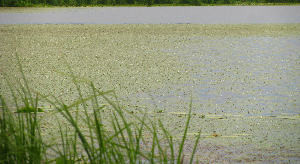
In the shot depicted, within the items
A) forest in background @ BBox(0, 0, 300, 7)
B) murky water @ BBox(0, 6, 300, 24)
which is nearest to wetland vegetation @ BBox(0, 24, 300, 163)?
murky water @ BBox(0, 6, 300, 24)

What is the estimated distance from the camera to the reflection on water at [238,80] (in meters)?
3.13

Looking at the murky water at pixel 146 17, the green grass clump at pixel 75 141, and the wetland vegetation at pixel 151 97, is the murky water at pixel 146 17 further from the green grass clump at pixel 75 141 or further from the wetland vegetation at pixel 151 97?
the green grass clump at pixel 75 141

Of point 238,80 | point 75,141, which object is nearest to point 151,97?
point 75,141

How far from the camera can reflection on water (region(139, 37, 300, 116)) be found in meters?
3.13

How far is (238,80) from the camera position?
405 cm

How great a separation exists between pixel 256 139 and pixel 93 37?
5718mm

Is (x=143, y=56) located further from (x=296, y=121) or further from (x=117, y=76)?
(x=296, y=121)

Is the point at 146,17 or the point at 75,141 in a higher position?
the point at 75,141

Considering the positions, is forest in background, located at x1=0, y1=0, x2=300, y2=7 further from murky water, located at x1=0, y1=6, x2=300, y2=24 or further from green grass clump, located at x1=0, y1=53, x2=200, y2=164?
green grass clump, located at x1=0, y1=53, x2=200, y2=164

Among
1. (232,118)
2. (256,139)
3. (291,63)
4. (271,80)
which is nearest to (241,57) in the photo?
(291,63)

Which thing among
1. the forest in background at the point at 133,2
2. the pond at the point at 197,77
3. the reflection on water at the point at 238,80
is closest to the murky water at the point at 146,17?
the pond at the point at 197,77

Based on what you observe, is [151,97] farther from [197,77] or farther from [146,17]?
[146,17]

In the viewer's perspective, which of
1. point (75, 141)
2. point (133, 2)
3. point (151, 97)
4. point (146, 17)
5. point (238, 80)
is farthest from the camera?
point (133, 2)

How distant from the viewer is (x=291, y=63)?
16.3 ft
